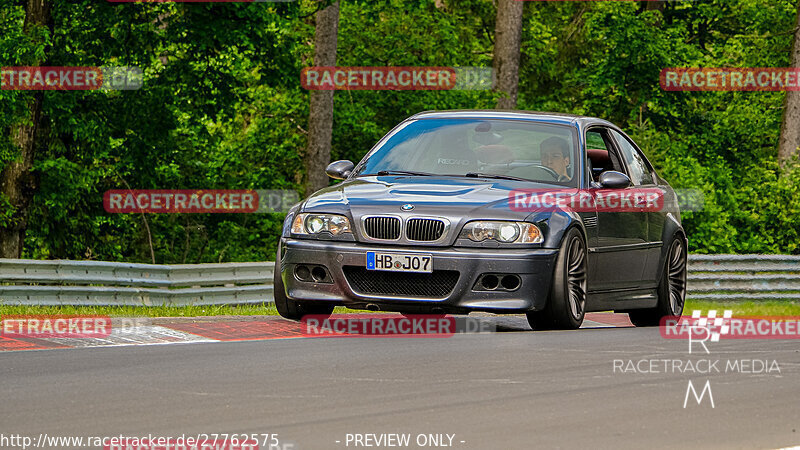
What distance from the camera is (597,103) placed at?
3588 cm

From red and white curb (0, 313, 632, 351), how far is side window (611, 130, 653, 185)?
1.60m

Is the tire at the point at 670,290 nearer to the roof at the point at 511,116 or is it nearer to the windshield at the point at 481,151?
the roof at the point at 511,116

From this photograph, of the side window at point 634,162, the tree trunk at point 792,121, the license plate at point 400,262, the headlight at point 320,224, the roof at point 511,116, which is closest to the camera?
the license plate at point 400,262

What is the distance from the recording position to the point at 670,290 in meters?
12.9

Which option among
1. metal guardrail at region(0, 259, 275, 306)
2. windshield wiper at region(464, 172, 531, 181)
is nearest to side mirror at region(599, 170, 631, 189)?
windshield wiper at region(464, 172, 531, 181)

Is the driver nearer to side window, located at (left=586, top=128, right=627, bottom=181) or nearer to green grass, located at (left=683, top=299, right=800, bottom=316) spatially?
side window, located at (left=586, top=128, right=627, bottom=181)

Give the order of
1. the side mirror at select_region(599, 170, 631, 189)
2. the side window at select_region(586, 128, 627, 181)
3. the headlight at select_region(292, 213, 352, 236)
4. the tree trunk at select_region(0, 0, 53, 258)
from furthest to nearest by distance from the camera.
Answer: the tree trunk at select_region(0, 0, 53, 258) < the side window at select_region(586, 128, 627, 181) < the side mirror at select_region(599, 170, 631, 189) < the headlight at select_region(292, 213, 352, 236)

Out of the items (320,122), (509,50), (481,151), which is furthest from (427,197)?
(509,50)

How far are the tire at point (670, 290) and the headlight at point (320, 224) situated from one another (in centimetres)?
355

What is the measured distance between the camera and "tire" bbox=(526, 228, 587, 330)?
1040 centimetres

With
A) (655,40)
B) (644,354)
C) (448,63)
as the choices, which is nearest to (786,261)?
(655,40)

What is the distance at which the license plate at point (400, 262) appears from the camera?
10.1 meters

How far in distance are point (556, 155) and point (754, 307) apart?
12861 millimetres

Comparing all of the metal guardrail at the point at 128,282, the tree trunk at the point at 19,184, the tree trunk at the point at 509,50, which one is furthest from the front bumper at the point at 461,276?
the tree trunk at the point at 509,50
